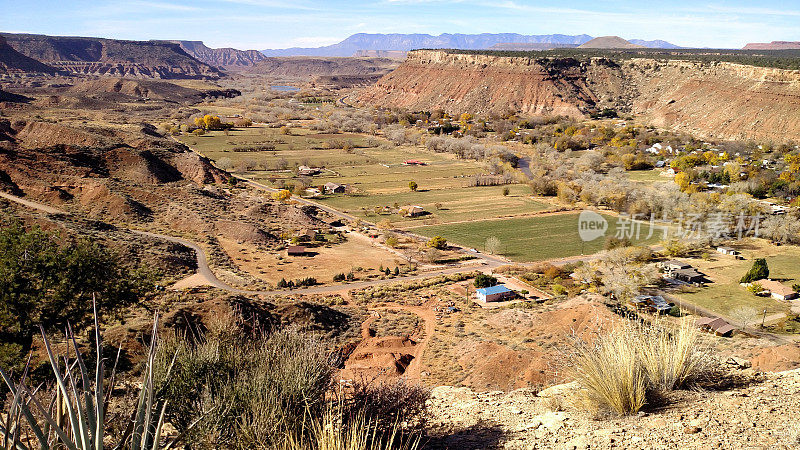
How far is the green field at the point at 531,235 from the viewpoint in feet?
166

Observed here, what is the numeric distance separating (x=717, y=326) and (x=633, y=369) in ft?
85.8

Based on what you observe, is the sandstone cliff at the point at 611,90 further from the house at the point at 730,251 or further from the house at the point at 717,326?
the house at the point at 717,326

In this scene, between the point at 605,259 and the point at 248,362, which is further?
the point at 605,259

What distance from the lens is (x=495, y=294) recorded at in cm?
3769

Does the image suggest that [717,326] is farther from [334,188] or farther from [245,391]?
[334,188]

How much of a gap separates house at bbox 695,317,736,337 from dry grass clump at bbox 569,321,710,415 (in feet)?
71.4

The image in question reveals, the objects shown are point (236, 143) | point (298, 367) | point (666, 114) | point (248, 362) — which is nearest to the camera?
point (298, 367)

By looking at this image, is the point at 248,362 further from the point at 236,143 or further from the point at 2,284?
the point at 236,143

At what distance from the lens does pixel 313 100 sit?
196250 millimetres

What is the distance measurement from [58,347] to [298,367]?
1578 centimetres

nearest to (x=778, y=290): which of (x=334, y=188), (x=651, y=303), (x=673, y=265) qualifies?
(x=673, y=265)

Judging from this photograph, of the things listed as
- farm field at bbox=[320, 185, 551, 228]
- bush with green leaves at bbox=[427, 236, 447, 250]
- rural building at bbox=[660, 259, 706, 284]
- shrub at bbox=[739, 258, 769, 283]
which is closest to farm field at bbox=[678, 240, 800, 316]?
shrub at bbox=[739, 258, 769, 283]

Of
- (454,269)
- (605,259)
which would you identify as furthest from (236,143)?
(605,259)

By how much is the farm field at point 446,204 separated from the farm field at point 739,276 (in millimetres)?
22755
